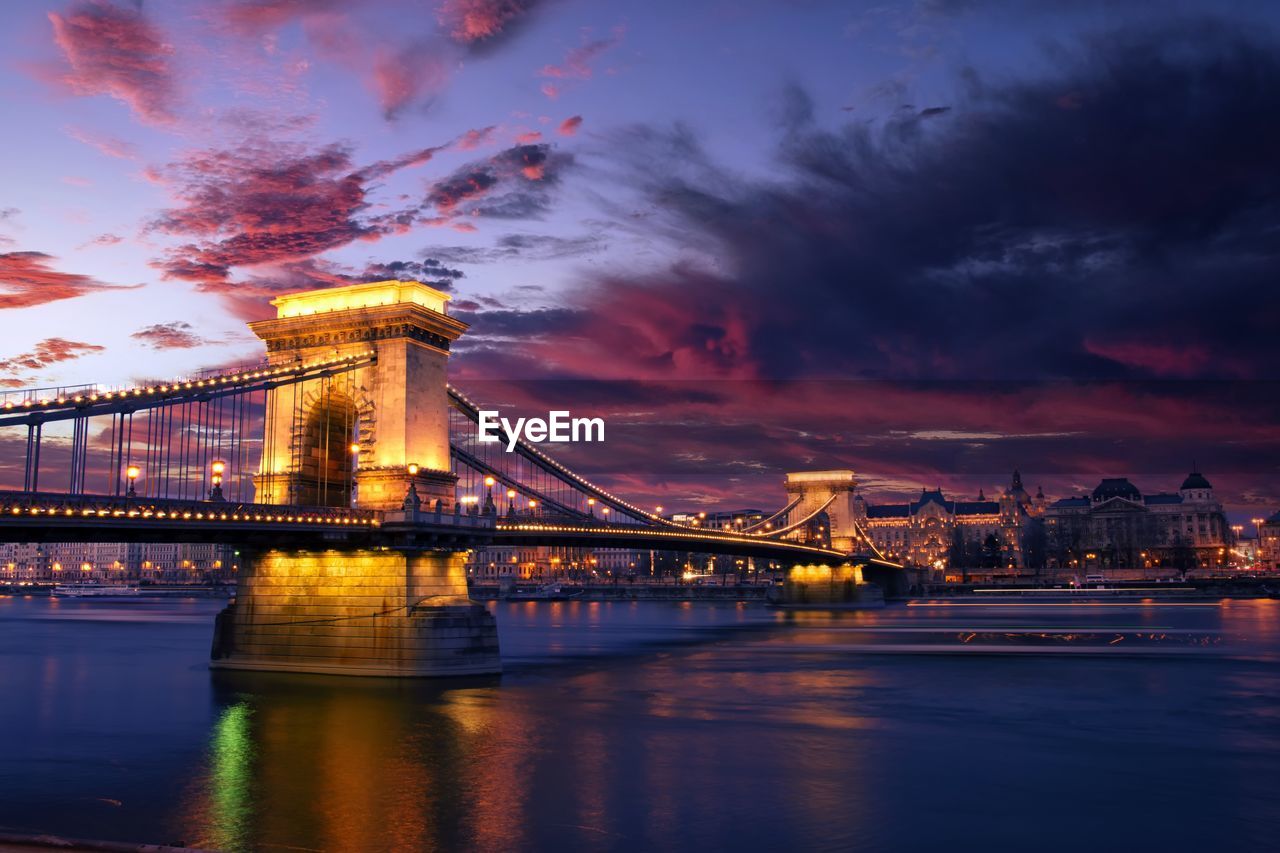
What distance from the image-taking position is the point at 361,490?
45031 millimetres

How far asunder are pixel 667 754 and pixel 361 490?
66.7ft

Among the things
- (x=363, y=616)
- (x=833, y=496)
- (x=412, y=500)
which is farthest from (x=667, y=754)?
(x=833, y=496)

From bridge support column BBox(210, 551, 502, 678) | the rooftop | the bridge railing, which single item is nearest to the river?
bridge support column BBox(210, 551, 502, 678)

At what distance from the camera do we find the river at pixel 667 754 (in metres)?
22.0

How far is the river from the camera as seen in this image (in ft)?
72.0

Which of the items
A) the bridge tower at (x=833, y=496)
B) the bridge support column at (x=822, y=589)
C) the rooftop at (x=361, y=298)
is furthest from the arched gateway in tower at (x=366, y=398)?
the bridge tower at (x=833, y=496)

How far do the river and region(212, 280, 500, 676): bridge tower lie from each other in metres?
1.58

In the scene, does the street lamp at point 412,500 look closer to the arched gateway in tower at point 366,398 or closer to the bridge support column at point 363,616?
the arched gateway in tower at point 366,398

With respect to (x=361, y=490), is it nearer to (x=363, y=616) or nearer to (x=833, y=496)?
(x=363, y=616)

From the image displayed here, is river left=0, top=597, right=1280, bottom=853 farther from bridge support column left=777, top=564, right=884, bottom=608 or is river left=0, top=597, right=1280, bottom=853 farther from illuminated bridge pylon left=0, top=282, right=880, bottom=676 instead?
bridge support column left=777, top=564, right=884, bottom=608

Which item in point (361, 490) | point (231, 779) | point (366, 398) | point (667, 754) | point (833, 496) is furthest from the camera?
point (833, 496)

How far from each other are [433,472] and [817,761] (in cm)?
2235

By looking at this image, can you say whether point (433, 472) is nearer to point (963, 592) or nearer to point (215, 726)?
point (215, 726)

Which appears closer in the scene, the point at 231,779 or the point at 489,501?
the point at 231,779
